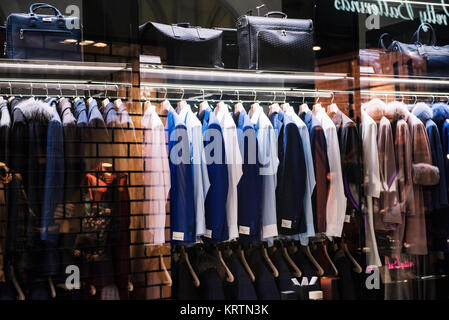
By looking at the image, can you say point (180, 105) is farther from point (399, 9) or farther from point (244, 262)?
point (399, 9)

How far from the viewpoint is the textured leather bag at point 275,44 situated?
3724 mm

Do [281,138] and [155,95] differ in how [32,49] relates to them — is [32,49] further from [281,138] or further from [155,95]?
[281,138]

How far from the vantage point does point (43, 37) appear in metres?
3.19

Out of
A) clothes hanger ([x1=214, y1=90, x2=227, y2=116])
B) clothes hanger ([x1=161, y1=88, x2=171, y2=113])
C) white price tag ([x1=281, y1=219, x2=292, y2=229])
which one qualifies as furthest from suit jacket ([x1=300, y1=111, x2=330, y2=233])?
clothes hanger ([x1=161, y1=88, x2=171, y2=113])

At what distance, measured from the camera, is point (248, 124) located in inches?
141

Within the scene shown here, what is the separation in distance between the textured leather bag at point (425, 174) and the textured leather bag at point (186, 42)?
1558 millimetres

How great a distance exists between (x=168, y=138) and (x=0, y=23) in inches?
48.4

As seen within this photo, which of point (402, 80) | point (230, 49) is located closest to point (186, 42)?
point (230, 49)

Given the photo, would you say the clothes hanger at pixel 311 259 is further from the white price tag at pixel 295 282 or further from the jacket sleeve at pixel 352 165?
the jacket sleeve at pixel 352 165

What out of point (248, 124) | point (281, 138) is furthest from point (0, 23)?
point (281, 138)

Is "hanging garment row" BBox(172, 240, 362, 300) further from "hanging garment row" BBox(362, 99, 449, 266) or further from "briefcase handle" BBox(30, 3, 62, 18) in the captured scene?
"briefcase handle" BBox(30, 3, 62, 18)

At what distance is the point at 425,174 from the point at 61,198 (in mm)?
2457

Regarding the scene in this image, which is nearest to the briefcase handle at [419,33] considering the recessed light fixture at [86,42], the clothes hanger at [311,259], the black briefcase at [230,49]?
the black briefcase at [230,49]

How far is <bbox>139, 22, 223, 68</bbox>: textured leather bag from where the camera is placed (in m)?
3.51
